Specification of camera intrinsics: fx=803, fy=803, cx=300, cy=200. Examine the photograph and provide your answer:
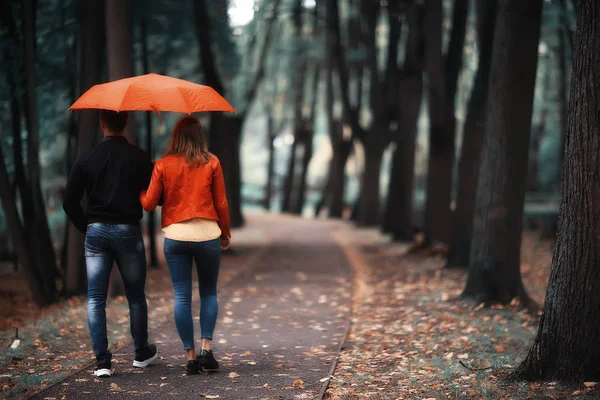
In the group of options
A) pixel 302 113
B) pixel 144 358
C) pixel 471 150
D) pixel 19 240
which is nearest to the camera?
pixel 144 358

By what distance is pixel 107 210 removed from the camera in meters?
6.54

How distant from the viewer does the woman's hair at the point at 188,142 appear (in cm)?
654

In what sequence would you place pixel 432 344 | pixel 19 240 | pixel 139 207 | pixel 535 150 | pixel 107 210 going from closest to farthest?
pixel 107 210
pixel 139 207
pixel 432 344
pixel 19 240
pixel 535 150

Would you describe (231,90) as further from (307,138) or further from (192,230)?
(192,230)

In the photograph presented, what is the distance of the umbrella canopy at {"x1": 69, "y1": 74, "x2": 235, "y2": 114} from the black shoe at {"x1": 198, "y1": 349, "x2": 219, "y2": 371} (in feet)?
6.73

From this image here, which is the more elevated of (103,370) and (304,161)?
(304,161)

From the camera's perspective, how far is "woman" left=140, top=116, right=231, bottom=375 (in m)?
6.53

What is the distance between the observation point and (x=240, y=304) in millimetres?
11445

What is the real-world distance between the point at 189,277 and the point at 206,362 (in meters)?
0.73

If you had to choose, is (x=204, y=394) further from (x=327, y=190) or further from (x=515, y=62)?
(x=327, y=190)

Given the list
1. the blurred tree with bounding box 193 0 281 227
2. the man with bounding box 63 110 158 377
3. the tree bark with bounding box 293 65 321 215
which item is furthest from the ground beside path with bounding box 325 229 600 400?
the tree bark with bounding box 293 65 321 215

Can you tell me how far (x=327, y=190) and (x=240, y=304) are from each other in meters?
31.1

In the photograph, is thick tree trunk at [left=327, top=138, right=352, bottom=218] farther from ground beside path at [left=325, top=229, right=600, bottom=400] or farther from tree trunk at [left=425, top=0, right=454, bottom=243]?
ground beside path at [left=325, top=229, right=600, bottom=400]

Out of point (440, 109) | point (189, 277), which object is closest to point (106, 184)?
point (189, 277)
